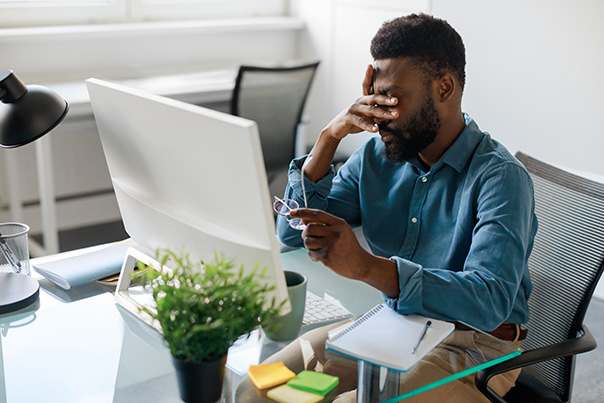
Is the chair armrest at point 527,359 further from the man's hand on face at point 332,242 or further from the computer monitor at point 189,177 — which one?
the computer monitor at point 189,177

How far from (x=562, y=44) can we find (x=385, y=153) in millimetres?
1529

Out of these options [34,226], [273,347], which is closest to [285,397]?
[273,347]

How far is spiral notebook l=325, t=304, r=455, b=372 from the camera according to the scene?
100 cm

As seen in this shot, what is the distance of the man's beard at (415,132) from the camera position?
1367 mm

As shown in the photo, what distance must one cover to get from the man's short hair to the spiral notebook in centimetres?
49

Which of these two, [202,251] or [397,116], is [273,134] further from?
[202,251]

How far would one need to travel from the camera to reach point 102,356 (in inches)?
42.9

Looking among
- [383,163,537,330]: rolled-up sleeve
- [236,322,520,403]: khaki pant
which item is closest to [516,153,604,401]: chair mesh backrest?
[383,163,537,330]: rolled-up sleeve

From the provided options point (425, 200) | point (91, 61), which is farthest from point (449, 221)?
point (91, 61)

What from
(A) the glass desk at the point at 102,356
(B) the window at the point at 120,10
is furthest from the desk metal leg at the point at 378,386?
(B) the window at the point at 120,10

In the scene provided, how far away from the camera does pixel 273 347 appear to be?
1.09m

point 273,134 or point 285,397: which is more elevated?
point 285,397

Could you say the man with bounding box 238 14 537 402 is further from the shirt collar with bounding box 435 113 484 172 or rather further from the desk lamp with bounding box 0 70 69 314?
the desk lamp with bounding box 0 70 69 314

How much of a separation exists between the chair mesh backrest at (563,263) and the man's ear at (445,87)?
1.01ft
